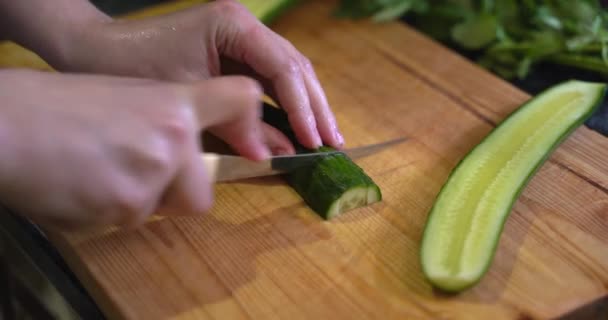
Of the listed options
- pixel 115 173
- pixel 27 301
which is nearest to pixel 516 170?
pixel 115 173

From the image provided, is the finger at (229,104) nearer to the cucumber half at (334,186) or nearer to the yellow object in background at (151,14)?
the cucumber half at (334,186)

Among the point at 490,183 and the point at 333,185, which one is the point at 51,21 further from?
the point at 490,183

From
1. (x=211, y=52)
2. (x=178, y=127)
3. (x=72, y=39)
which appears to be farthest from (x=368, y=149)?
(x=72, y=39)

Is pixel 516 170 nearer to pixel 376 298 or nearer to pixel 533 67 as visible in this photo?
pixel 376 298

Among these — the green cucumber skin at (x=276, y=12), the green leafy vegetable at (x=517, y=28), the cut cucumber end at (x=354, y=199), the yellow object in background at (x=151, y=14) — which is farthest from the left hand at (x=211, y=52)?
the green leafy vegetable at (x=517, y=28)

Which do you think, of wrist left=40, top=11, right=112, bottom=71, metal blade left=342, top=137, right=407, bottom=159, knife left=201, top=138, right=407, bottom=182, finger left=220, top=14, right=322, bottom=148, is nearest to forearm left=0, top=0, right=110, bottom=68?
wrist left=40, top=11, right=112, bottom=71

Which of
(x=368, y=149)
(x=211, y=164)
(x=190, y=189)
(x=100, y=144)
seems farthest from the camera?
(x=368, y=149)
